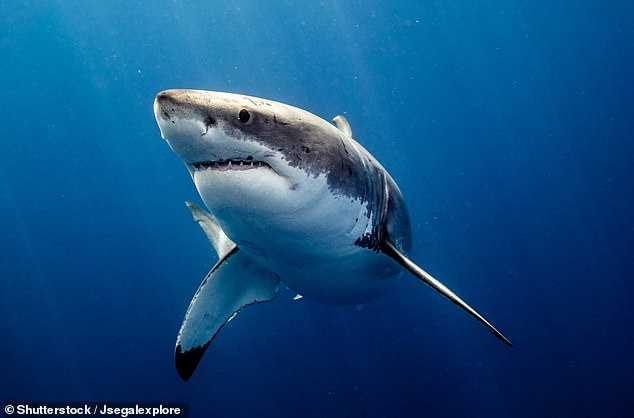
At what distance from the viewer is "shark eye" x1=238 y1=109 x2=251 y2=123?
1.90 metres

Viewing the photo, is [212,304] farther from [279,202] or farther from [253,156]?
[253,156]

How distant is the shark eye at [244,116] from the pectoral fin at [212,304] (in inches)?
80.2

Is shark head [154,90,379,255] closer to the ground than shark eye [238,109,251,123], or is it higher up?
closer to the ground

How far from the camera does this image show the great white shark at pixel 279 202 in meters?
1.87

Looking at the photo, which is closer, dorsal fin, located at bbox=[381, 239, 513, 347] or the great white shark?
the great white shark

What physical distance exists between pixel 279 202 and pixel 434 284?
50.7 inches

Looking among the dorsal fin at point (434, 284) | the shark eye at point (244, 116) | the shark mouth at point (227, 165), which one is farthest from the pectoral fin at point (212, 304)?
the shark eye at point (244, 116)

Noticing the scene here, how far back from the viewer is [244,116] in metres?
1.92

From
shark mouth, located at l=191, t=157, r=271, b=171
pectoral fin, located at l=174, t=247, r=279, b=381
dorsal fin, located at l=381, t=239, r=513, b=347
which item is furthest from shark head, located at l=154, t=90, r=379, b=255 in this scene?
pectoral fin, located at l=174, t=247, r=279, b=381

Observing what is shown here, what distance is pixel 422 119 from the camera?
33.2 m

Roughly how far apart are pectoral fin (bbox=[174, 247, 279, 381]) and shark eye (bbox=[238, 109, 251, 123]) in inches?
80.2

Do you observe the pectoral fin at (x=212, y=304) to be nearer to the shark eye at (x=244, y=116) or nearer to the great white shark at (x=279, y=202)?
the great white shark at (x=279, y=202)

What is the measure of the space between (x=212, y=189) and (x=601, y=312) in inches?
894

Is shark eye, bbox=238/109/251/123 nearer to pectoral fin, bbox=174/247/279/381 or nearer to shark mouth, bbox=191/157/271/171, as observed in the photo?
shark mouth, bbox=191/157/271/171
